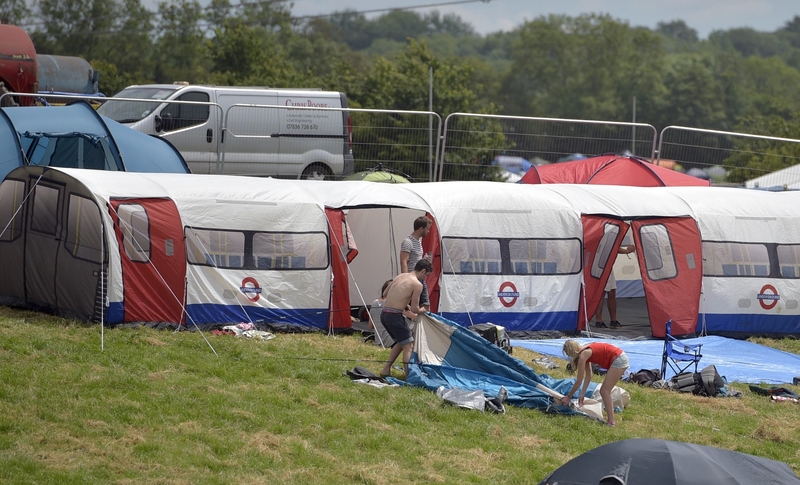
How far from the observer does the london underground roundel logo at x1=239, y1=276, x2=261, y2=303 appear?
13.6 m

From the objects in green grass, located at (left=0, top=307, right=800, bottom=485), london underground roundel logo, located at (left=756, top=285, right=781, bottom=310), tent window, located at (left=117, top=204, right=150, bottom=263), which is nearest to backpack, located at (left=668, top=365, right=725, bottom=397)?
green grass, located at (left=0, top=307, right=800, bottom=485)

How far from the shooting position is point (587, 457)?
19.8 feet

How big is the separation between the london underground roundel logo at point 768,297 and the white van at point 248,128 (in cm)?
762

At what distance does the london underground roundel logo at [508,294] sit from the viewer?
15.1m

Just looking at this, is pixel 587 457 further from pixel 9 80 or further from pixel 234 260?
pixel 9 80

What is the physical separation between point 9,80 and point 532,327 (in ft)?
41.1

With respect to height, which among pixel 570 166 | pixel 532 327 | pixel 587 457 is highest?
pixel 570 166

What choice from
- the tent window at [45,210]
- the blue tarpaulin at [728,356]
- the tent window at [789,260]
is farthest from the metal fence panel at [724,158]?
the tent window at [45,210]

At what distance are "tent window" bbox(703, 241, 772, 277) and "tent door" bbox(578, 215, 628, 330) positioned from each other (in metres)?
1.61

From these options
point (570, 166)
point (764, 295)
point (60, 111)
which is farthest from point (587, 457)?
point (570, 166)

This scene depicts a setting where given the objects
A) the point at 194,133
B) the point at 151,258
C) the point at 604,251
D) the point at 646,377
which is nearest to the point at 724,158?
the point at 604,251

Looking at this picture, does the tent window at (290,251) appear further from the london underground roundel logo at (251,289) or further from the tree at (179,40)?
the tree at (179,40)

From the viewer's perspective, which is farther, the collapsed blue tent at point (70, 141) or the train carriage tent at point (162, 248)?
the collapsed blue tent at point (70, 141)

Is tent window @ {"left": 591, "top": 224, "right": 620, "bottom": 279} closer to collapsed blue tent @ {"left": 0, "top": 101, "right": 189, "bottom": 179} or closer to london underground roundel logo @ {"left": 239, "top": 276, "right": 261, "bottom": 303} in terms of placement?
london underground roundel logo @ {"left": 239, "top": 276, "right": 261, "bottom": 303}
